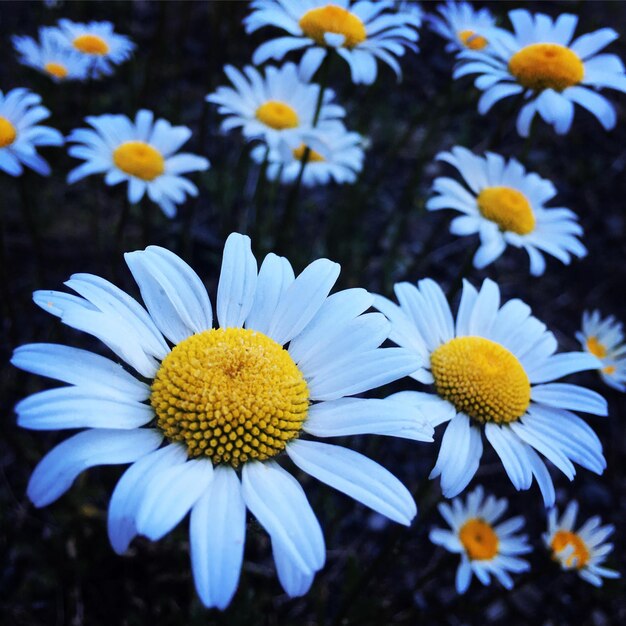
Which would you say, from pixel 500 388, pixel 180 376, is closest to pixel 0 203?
pixel 180 376

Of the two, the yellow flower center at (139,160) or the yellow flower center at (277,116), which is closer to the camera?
the yellow flower center at (139,160)

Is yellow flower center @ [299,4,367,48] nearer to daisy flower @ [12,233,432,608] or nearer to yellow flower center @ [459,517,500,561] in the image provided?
daisy flower @ [12,233,432,608]

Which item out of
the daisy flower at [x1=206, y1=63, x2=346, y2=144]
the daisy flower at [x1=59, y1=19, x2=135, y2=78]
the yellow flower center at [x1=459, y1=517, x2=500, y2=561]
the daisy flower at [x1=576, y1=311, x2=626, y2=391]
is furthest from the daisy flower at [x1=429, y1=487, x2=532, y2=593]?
the daisy flower at [x1=59, y1=19, x2=135, y2=78]

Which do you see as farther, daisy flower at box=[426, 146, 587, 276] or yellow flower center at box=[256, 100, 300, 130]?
yellow flower center at box=[256, 100, 300, 130]

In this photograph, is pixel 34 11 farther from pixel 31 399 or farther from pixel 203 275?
pixel 31 399

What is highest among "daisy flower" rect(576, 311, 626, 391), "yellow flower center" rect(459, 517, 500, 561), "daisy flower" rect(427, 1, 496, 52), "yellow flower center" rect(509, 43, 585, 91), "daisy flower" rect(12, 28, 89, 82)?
"yellow flower center" rect(509, 43, 585, 91)

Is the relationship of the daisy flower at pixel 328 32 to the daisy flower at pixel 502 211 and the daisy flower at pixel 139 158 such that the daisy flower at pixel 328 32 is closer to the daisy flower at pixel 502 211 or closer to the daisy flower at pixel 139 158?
the daisy flower at pixel 502 211

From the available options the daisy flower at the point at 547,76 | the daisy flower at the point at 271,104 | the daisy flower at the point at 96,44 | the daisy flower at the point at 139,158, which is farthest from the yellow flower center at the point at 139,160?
the daisy flower at the point at 547,76
